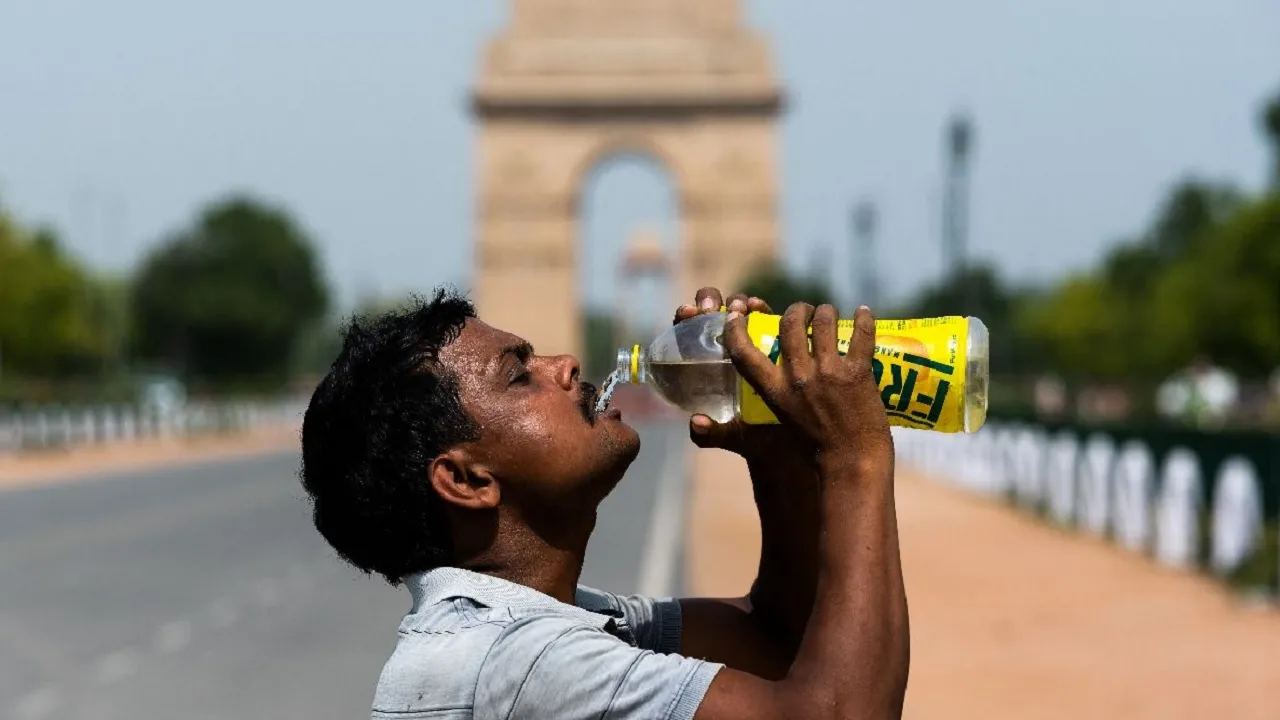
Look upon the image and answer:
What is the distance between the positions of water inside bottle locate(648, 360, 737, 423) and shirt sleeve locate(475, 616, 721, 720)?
775 millimetres

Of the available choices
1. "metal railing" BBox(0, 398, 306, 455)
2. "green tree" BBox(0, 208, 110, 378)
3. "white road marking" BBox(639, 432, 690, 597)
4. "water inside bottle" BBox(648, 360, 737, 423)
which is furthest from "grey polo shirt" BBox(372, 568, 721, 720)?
"green tree" BBox(0, 208, 110, 378)

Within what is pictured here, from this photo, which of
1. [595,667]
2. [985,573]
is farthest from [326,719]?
[985,573]

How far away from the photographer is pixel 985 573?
15.4m

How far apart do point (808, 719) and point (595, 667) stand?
23 centimetres

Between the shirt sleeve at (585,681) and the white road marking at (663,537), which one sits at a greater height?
the shirt sleeve at (585,681)

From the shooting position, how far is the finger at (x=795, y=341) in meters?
2.23

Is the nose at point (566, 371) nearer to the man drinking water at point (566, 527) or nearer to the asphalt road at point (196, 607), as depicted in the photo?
the man drinking water at point (566, 527)

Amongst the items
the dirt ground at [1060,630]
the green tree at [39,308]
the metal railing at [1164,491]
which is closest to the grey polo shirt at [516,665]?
the dirt ground at [1060,630]

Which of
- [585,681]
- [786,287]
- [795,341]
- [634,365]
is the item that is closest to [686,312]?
[634,365]

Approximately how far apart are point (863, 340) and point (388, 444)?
0.60 m

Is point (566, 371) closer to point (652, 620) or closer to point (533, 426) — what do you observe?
point (533, 426)

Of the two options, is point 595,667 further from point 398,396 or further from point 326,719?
point 326,719

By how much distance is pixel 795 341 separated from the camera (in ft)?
7.34

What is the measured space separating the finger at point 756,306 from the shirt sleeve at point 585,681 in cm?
64
